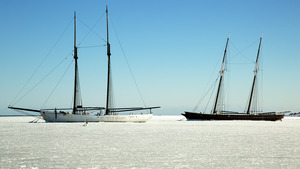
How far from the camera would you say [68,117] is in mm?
62500

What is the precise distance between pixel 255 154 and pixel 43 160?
12.8m

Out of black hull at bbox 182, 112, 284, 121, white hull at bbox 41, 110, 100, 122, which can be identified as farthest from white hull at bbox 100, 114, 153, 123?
black hull at bbox 182, 112, 284, 121

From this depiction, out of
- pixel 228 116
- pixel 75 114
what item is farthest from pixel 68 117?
pixel 228 116

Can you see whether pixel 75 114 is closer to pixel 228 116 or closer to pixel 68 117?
pixel 68 117

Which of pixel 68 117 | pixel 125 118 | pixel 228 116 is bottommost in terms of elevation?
pixel 228 116

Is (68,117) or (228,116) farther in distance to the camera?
(228,116)

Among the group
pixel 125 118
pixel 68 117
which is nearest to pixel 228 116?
pixel 125 118

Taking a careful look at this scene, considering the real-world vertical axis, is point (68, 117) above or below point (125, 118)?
above

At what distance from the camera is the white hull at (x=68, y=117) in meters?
62.4

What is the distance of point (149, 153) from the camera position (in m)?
19.0

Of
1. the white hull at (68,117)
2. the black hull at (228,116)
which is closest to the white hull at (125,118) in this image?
the white hull at (68,117)

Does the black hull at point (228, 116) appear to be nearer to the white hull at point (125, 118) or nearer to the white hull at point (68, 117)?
the white hull at point (125, 118)

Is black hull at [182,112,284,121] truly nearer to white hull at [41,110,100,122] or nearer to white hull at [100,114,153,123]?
white hull at [100,114,153,123]

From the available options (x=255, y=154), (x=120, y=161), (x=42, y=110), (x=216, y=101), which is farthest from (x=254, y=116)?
(x=120, y=161)
